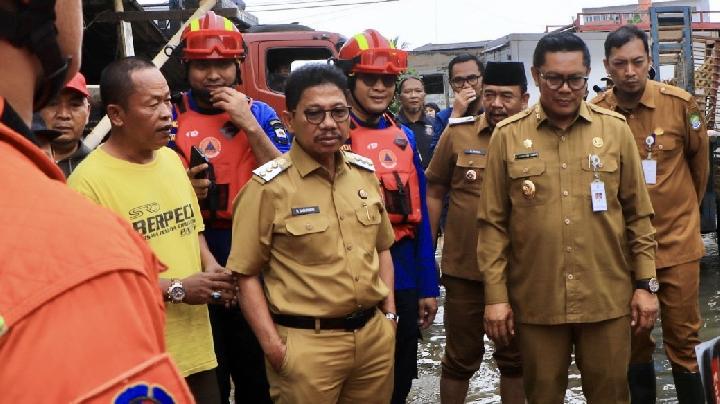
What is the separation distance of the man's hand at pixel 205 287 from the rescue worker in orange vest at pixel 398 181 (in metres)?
1.04

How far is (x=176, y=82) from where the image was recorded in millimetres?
11406

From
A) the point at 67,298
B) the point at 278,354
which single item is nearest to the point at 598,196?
the point at 278,354

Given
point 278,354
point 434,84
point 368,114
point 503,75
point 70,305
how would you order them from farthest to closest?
1. point 434,84
2. point 503,75
3. point 368,114
4. point 278,354
5. point 70,305

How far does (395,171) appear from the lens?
A: 143 inches

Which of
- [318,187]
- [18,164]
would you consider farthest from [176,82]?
[18,164]

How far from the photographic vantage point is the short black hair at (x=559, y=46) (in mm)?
3365

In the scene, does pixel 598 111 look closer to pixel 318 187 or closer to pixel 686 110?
pixel 686 110

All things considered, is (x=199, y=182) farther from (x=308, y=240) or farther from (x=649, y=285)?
(x=649, y=285)

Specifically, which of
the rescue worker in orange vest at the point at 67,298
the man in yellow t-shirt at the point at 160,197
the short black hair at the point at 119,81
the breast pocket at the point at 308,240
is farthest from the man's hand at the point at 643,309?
the rescue worker in orange vest at the point at 67,298

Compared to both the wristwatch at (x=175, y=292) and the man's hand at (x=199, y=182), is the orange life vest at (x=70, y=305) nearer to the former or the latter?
the wristwatch at (x=175, y=292)

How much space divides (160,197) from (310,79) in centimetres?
77

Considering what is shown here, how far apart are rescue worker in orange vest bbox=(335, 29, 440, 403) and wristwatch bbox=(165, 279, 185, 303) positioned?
1237 millimetres

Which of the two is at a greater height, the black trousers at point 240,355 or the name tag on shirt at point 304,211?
the name tag on shirt at point 304,211

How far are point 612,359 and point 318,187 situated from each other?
→ 1.50 meters
